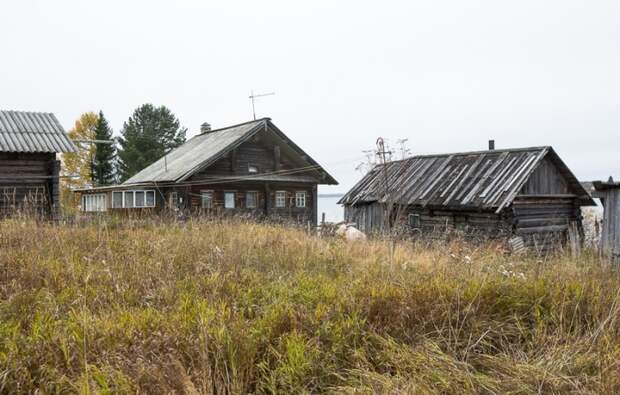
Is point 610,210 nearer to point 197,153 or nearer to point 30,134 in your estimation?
point 30,134

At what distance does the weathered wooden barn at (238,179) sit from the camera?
19750mm

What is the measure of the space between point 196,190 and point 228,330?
17625 mm

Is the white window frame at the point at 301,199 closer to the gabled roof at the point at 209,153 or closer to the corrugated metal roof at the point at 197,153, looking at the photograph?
the gabled roof at the point at 209,153

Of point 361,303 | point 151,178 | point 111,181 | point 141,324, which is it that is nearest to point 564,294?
point 361,303

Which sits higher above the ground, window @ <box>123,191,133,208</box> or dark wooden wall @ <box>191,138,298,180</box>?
dark wooden wall @ <box>191,138,298,180</box>

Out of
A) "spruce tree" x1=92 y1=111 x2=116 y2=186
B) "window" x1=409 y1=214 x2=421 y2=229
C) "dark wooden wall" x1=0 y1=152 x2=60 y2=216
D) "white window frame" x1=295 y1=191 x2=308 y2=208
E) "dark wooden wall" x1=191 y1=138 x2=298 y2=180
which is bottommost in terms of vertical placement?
"window" x1=409 y1=214 x2=421 y2=229

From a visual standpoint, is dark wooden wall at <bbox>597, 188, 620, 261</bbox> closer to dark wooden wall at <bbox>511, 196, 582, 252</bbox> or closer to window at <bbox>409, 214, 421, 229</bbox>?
dark wooden wall at <bbox>511, 196, 582, 252</bbox>

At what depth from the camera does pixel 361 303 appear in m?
3.75

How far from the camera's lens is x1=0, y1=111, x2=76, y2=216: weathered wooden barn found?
13125 millimetres

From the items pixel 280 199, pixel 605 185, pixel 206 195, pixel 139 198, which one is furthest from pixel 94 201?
pixel 605 185

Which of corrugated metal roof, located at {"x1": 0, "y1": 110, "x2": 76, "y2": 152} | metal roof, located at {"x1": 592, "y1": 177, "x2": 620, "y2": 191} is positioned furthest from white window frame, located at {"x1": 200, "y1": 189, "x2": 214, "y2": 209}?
metal roof, located at {"x1": 592, "y1": 177, "x2": 620, "y2": 191}


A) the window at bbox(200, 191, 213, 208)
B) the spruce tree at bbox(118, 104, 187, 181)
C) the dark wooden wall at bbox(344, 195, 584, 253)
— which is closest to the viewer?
the dark wooden wall at bbox(344, 195, 584, 253)

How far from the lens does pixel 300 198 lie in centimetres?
2361

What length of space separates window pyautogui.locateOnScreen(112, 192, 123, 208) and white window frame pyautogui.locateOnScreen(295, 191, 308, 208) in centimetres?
Result: 958
